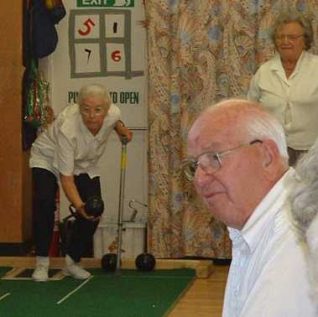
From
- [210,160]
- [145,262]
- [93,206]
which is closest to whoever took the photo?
[210,160]

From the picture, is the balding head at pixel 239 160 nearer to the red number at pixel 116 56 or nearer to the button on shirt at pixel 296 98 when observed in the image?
the button on shirt at pixel 296 98

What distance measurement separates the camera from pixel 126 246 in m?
6.02

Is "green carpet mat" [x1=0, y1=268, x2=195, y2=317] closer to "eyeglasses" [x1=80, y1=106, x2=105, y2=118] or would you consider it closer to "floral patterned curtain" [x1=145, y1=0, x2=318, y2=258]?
"floral patterned curtain" [x1=145, y1=0, x2=318, y2=258]

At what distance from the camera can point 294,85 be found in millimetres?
4766

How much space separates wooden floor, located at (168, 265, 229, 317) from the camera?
455cm

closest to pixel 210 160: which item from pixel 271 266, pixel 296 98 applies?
pixel 271 266

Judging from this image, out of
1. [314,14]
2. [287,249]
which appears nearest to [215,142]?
[287,249]

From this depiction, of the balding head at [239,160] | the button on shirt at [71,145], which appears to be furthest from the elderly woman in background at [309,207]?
the button on shirt at [71,145]

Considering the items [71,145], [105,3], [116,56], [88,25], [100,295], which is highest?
[105,3]

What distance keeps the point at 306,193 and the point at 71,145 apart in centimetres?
383

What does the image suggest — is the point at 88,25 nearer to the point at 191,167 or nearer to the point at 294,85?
the point at 294,85

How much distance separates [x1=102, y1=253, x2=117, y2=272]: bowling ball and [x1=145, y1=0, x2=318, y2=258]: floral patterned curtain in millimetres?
459

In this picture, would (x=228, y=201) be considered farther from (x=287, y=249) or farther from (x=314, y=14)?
(x=314, y=14)

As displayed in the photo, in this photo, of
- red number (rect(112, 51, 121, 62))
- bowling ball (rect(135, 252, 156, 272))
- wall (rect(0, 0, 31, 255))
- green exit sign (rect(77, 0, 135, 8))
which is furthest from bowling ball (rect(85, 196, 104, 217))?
green exit sign (rect(77, 0, 135, 8))
